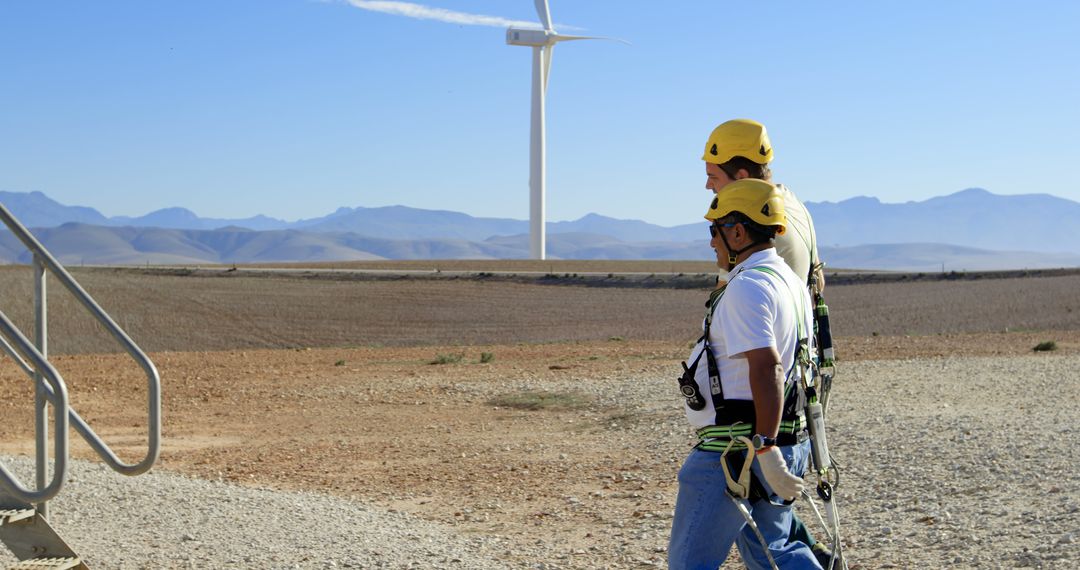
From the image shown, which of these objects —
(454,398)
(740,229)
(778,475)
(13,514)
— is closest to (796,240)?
(740,229)

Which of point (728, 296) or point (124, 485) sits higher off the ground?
point (728, 296)

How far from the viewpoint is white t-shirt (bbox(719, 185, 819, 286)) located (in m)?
4.97

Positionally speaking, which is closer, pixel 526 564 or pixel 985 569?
pixel 985 569

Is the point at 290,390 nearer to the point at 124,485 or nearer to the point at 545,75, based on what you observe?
the point at 124,485

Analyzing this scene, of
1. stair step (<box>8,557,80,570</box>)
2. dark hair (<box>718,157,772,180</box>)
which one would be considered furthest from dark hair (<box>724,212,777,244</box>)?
stair step (<box>8,557,80,570</box>)

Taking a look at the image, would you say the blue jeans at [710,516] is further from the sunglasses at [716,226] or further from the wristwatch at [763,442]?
the sunglasses at [716,226]

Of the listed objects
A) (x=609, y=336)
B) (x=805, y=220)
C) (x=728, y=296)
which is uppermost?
(x=805, y=220)

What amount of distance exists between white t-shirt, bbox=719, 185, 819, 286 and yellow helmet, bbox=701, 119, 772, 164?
7.2 inches

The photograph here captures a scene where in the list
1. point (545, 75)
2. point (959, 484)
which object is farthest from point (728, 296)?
point (545, 75)

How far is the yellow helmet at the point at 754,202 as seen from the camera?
4.49 metres

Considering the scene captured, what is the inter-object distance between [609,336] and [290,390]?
20.2 metres

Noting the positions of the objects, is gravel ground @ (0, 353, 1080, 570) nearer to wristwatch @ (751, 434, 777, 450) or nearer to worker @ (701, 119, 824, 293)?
worker @ (701, 119, 824, 293)

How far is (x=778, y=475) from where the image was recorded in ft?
13.9

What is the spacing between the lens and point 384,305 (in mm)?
46469
